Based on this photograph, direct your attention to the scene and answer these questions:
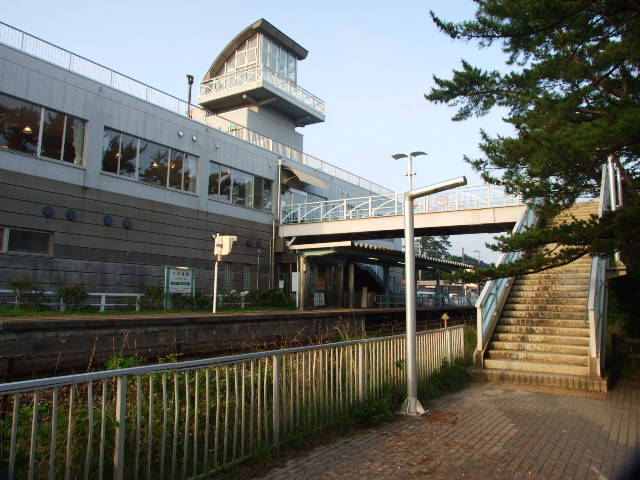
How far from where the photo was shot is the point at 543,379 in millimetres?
8625

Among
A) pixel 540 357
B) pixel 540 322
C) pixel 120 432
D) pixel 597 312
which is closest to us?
pixel 120 432

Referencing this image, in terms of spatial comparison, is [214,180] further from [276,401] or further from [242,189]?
[276,401]

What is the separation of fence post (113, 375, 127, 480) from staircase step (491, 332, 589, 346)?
29.0 ft

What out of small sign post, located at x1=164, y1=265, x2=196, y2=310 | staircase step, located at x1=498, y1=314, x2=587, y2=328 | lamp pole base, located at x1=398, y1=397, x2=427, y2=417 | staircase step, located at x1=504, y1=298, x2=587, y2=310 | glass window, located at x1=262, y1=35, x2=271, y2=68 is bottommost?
lamp pole base, located at x1=398, y1=397, x2=427, y2=417

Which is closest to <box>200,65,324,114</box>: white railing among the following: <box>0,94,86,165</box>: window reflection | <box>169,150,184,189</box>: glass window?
<box>169,150,184,189</box>: glass window

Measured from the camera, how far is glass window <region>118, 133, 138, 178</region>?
16922mm

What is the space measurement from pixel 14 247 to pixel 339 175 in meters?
19.5

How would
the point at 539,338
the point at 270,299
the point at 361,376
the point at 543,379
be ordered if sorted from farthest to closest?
the point at 270,299
the point at 539,338
the point at 543,379
the point at 361,376

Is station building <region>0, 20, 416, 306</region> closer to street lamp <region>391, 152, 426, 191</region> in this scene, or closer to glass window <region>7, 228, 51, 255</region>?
glass window <region>7, 228, 51, 255</region>

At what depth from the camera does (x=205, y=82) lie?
2898 cm

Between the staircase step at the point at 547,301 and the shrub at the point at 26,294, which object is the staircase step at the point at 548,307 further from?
the shrub at the point at 26,294

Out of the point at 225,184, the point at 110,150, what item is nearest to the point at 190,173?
the point at 225,184

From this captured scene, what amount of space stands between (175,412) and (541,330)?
29.4 ft

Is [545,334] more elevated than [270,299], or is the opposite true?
[270,299]
